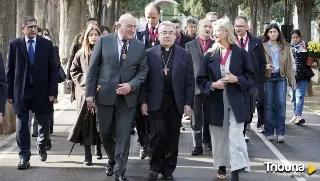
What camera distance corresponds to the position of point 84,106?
366 inches

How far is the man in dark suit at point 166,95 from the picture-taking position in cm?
835

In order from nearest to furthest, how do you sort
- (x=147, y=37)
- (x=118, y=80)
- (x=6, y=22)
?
(x=118, y=80) → (x=147, y=37) → (x=6, y=22)

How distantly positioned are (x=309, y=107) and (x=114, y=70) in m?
11.4

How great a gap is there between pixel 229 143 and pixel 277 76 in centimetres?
406

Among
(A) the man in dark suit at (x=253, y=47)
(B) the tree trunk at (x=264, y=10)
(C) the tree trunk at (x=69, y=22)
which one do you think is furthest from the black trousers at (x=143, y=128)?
(B) the tree trunk at (x=264, y=10)

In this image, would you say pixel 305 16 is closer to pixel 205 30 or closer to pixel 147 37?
pixel 205 30

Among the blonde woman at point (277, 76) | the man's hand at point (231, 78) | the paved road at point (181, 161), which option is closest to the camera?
the man's hand at point (231, 78)

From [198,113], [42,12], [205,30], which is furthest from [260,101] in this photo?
[42,12]

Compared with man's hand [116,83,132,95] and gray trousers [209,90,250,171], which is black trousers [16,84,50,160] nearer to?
man's hand [116,83,132,95]

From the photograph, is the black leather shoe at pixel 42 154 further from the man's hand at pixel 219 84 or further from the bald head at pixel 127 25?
the man's hand at pixel 219 84

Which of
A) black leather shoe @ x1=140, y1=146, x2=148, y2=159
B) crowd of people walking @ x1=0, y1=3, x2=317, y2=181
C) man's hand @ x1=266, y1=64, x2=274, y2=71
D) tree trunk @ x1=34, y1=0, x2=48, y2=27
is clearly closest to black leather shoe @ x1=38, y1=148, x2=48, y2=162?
crowd of people walking @ x1=0, y1=3, x2=317, y2=181

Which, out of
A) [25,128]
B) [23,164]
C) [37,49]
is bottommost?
[23,164]

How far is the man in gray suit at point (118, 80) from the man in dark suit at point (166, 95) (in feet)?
0.67

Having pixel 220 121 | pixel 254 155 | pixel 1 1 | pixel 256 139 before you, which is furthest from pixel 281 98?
pixel 1 1
